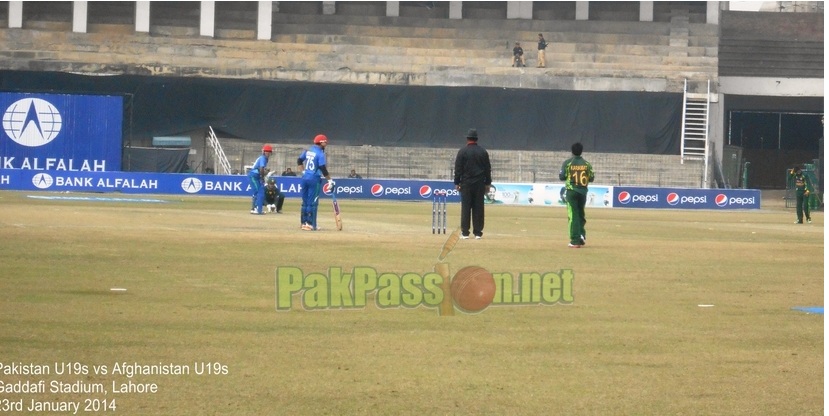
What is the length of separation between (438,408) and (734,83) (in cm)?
→ 6090

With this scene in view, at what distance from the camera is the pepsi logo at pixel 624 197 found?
52312mm

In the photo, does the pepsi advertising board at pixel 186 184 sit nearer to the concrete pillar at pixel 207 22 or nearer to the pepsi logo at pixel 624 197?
the pepsi logo at pixel 624 197

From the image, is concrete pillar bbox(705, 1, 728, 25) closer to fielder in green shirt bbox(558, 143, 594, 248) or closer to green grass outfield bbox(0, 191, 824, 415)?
fielder in green shirt bbox(558, 143, 594, 248)

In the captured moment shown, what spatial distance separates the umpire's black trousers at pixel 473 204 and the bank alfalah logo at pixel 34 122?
34.9 meters

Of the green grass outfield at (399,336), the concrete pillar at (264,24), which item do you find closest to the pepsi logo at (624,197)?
the concrete pillar at (264,24)

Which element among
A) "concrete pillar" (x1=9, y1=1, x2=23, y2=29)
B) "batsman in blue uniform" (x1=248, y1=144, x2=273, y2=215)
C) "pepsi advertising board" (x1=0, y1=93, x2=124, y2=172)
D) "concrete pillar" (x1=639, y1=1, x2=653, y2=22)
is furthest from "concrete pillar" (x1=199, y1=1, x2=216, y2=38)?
"batsman in blue uniform" (x1=248, y1=144, x2=273, y2=215)

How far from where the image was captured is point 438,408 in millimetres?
8117

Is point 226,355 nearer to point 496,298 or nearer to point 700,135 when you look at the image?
point 496,298

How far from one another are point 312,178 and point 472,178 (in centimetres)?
363

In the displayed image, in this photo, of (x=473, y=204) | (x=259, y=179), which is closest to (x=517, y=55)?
(x=259, y=179)

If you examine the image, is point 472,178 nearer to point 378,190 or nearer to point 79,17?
point 378,190

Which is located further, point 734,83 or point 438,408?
point 734,83

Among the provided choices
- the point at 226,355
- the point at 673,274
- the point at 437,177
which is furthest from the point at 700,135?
the point at 226,355

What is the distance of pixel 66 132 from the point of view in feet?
178
